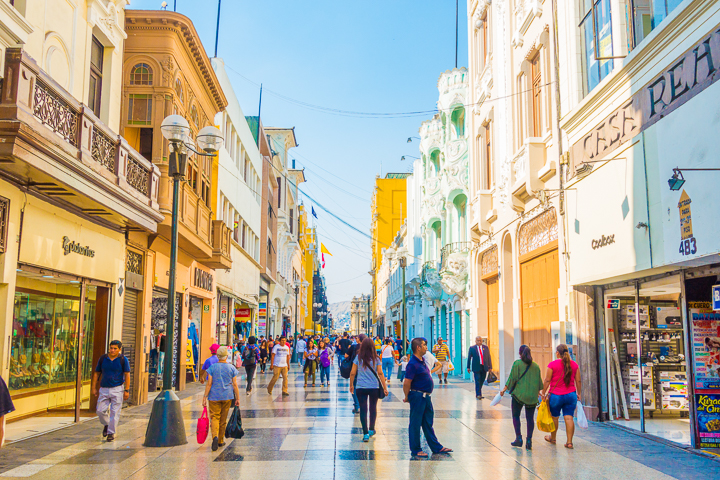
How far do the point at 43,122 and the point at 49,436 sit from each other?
5329 mm

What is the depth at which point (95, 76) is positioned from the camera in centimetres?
1430

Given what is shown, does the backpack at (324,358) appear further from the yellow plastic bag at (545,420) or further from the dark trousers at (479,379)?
the yellow plastic bag at (545,420)

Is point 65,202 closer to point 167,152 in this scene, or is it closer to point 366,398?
point 167,152

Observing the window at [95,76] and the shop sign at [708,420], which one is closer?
the shop sign at [708,420]

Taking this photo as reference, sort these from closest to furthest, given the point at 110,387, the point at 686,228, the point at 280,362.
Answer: the point at 686,228 → the point at 110,387 → the point at 280,362

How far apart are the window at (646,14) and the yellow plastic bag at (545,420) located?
250 inches

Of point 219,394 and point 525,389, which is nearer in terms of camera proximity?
point 219,394

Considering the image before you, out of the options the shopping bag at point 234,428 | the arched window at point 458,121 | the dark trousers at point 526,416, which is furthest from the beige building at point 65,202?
the arched window at point 458,121

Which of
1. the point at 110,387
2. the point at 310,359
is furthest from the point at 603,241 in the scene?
the point at 310,359

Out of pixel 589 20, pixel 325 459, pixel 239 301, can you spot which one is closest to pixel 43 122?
pixel 325 459

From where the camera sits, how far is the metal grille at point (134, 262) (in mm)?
15477

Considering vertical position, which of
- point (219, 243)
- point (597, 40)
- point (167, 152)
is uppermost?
point (597, 40)

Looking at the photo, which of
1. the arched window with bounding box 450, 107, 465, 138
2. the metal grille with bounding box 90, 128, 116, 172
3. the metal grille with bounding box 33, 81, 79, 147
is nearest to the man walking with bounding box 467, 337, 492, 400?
the metal grille with bounding box 90, 128, 116, 172

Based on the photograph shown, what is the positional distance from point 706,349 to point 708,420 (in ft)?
3.40
